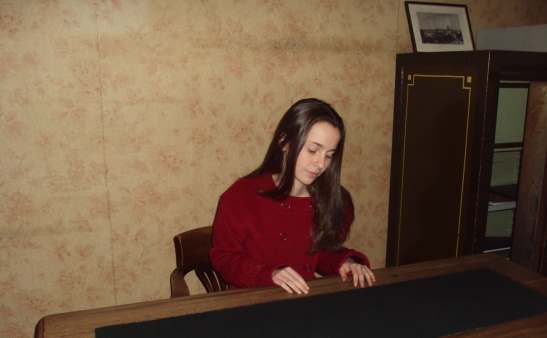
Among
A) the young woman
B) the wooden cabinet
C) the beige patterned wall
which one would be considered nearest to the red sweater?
the young woman

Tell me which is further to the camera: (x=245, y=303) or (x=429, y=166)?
(x=429, y=166)

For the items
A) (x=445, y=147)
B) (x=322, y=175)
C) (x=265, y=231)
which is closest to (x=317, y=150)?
(x=322, y=175)

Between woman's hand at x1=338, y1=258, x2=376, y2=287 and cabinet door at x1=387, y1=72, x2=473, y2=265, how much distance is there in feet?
3.47

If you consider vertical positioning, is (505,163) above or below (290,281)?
above

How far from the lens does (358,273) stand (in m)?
1.51

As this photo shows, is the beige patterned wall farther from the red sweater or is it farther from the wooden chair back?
the red sweater

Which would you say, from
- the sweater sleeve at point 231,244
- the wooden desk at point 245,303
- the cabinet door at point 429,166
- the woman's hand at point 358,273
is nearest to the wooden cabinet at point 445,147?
the cabinet door at point 429,166

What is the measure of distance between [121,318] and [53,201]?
4.05ft

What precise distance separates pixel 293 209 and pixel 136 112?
1.01 m

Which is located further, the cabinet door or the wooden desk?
the cabinet door

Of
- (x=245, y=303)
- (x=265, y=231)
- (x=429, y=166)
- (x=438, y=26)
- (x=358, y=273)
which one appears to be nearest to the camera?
(x=245, y=303)

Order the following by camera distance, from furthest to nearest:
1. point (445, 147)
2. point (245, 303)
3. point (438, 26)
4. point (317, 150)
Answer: point (438, 26)
point (445, 147)
point (317, 150)
point (245, 303)

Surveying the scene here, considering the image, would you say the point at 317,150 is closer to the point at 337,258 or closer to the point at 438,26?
A: the point at 337,258

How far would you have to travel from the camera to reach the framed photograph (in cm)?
276
